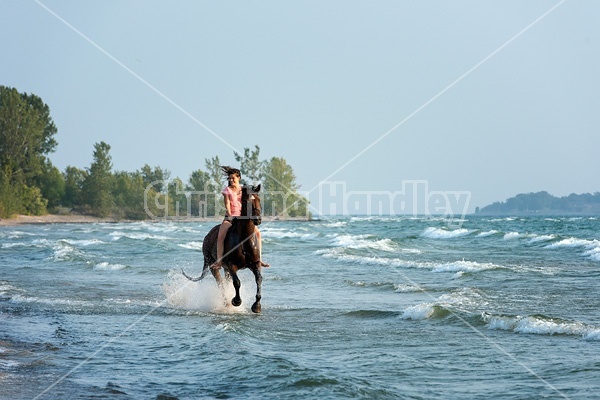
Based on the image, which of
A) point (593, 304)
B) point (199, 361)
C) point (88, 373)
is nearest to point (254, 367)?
point (199, 361)

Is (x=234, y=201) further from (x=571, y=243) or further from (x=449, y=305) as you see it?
(x=571, y=243)

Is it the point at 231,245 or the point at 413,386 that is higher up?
the point at 231,245

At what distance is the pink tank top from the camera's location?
13.9m

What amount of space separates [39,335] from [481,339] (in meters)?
6.33

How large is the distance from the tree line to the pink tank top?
53.6 metres

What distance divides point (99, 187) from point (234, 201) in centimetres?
11067

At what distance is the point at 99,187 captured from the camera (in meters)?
121

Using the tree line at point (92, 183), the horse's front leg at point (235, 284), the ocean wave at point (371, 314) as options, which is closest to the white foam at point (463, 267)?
the ocean wave at point (371, 314)

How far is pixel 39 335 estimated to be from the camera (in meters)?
11.5

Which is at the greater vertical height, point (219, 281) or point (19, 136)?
point (19, 136)

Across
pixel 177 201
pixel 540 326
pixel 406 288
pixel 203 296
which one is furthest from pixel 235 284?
pixel 177 201

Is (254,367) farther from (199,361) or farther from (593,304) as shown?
(593,304)

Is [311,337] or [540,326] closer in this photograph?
[311,337]

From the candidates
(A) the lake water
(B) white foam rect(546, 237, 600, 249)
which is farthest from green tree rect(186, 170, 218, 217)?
(A) the lake water
